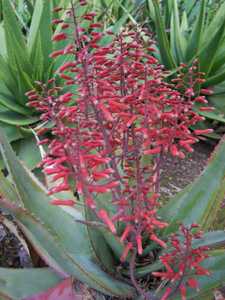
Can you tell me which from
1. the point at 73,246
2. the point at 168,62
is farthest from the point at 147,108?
the point at 168,62

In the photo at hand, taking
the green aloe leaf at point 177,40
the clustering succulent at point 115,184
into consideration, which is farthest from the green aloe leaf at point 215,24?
the clustering succulent at point 115,184

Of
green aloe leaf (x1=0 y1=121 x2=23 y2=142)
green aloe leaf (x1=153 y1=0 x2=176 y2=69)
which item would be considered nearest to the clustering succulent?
green aloe leaf (x1=0 y1=121 x2=23 y2=142)

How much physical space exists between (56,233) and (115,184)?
38cm

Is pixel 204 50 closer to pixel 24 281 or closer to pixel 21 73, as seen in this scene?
pixel 21 73

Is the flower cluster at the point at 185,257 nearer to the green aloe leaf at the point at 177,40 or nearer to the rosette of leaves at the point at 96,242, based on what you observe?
the rosette of leaves at the point at 96,242

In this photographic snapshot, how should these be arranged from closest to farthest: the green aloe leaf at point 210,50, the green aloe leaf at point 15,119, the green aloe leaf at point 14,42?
the green aloe leaf at point 14,42
the green aloe leaf at point 15,119
the green aloe leaf at point 210,50

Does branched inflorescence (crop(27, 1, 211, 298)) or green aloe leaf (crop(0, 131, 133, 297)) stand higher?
branched inflorescence (crop(27, 1, 211, 298))

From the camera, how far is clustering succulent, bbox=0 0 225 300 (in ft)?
3.20

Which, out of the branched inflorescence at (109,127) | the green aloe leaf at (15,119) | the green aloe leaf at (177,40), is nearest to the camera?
the branched inflorescence at (109,127)

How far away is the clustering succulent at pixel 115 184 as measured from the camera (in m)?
0.97

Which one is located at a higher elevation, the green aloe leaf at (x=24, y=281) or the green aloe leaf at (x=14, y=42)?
the green aloe leaf at (x=14, y=42)

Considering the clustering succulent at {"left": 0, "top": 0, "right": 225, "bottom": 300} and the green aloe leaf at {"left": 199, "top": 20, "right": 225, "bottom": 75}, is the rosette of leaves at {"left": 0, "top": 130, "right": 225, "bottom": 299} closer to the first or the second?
the clustering succulent at {"left": 0, "top": 0, "right": 225, "bottom": 300}

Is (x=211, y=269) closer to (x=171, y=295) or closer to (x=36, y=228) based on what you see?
(x=171, y=295)

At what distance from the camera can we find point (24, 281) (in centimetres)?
133
